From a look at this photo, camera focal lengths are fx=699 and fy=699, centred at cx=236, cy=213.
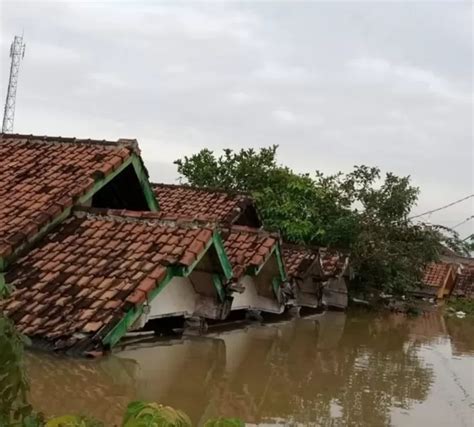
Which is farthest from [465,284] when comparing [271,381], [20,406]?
[20,406]

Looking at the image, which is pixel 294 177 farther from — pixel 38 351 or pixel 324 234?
pixel 38 351

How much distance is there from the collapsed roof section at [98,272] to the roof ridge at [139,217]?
1 cm

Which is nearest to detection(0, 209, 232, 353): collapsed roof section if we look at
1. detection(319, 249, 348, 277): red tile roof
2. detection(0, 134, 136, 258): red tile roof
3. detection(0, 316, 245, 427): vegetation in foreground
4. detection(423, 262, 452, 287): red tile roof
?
detection(0, 134, 136, 258): red tile roof

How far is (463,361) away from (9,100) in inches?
892

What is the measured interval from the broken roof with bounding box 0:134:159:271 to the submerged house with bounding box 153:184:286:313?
1.25m

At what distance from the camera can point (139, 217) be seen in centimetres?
973

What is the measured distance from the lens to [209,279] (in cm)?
1053

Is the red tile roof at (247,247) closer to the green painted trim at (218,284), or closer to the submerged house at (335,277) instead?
the green painted trim at (218,284)

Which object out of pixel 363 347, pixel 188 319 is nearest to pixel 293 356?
pixel 188 319

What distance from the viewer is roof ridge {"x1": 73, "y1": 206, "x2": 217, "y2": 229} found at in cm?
954

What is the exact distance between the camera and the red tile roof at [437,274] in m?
34.2

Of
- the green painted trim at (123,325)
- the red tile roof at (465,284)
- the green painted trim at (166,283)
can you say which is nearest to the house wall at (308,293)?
the green painted trim at (166,283)

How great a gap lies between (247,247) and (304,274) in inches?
150

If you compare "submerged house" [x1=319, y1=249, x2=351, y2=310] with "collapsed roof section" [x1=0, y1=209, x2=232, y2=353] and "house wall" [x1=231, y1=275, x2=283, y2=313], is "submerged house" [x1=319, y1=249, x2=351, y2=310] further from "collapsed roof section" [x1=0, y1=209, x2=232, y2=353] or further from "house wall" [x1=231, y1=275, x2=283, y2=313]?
"collapsed roof section" [x1=0, y1=209, x2=232, y2=353]
